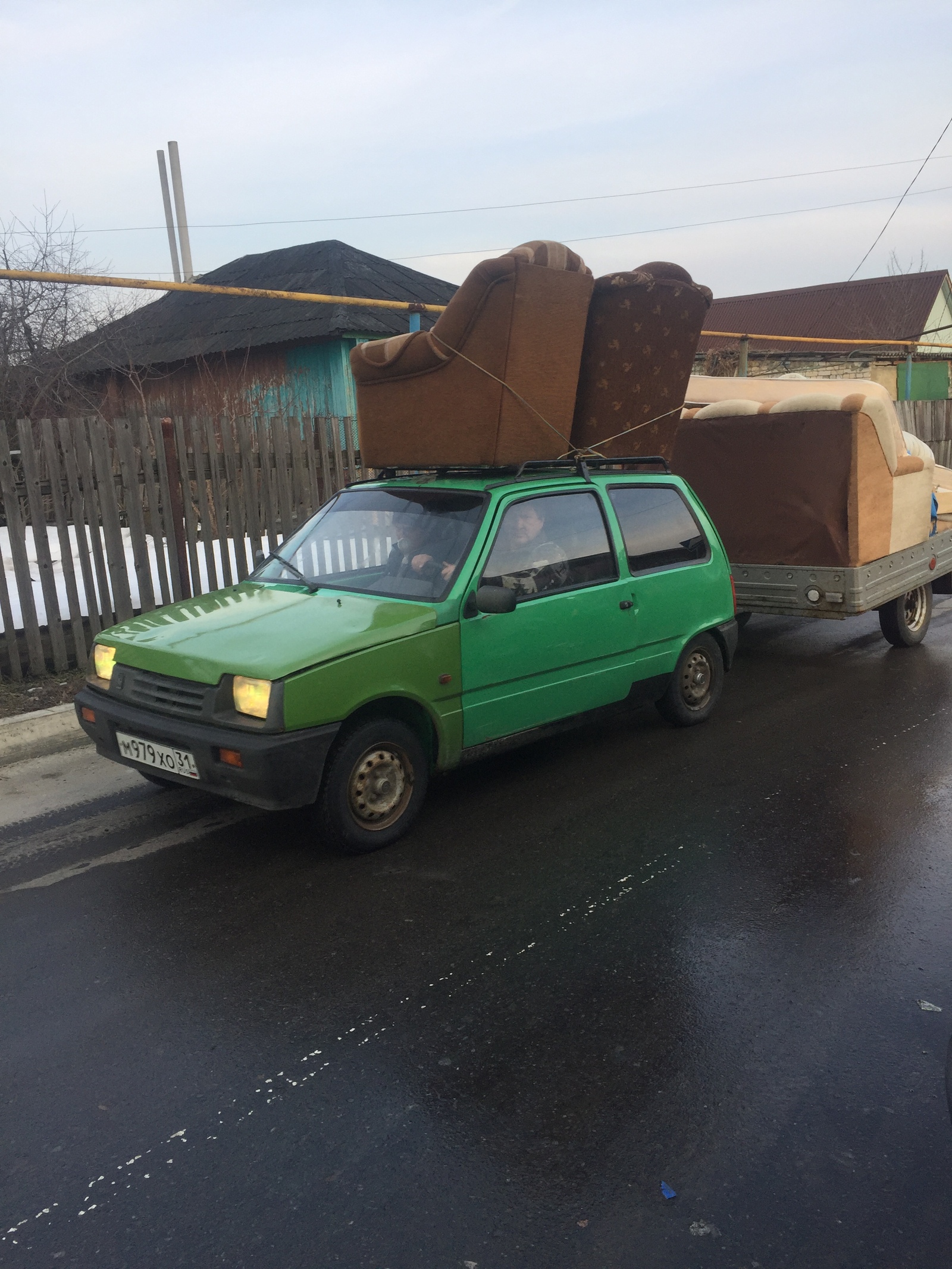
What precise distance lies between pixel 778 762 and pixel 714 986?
99.0 inches

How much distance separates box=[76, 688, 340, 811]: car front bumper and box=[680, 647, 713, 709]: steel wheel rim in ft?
9.25

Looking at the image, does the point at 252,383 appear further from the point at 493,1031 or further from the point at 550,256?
the point at 493,1031

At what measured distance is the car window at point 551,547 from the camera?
5.07m

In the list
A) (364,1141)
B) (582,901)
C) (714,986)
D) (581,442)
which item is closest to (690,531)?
(581,442)

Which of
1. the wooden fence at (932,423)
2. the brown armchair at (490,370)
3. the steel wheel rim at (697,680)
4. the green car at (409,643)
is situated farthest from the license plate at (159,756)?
the wooden fence at (932,423)

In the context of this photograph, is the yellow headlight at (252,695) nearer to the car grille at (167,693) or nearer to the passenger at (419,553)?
the car grille at (167,693)

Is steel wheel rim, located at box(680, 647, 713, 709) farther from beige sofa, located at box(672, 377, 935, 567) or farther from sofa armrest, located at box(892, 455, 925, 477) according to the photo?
sofa armrest, located at box(892, 455, 925, 477)

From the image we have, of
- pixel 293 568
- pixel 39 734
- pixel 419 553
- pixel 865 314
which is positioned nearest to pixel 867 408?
pixel 419 553

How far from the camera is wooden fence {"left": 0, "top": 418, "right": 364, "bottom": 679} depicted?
716 centimetres

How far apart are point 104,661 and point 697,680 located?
3.64 metres

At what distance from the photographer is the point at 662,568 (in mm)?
5945

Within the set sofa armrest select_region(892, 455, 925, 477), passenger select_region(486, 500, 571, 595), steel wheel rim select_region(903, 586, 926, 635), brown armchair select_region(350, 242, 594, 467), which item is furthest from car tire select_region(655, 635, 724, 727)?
steel wheel rim select_region(903, 586, 926, 635)

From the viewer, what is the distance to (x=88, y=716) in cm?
477

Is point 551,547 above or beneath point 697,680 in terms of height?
above
